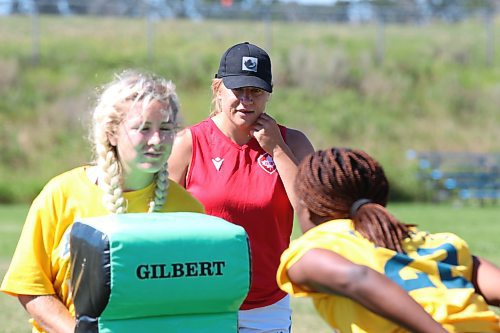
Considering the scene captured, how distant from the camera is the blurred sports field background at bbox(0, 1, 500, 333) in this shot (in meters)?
25.9

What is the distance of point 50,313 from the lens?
3.39 metres

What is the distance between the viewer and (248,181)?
464 centimetres

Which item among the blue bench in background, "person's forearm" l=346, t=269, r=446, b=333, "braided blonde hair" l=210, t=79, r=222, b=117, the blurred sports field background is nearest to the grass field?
the blurred sports field background

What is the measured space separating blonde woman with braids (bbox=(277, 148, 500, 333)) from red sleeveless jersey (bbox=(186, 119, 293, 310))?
55.2 inches

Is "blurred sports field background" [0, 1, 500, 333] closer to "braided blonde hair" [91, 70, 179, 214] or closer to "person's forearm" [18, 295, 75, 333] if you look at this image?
"braided blonde hair" [91, 70, 179, 214]

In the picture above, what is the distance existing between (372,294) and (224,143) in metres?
1.92

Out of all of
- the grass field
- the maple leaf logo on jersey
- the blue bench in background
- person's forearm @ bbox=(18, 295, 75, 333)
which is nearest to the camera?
person's forearm @ bbox=(18, 295, 75, 333)

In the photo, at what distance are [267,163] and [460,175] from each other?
2179 centimetres

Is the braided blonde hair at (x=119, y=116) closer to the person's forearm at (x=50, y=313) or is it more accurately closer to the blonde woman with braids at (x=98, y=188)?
the blonde woman with braids at (x=98, y=188)

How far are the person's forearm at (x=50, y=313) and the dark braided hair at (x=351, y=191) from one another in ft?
2.79

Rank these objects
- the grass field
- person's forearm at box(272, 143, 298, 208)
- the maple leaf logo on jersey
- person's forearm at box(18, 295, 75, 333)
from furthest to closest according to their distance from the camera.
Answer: the grass field < the maple leaf logo on jersey < person's forearm at box(272, 143, 298, 208) < person's forearm at box(18, 295, 75, 333)

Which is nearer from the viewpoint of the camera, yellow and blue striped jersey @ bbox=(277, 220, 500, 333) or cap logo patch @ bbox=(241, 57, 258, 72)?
yellow and blue striped jersey @ bbox=(277, 220, 500, 333)

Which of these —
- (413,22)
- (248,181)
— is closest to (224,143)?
(248,181)

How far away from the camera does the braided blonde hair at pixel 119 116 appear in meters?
3.44
